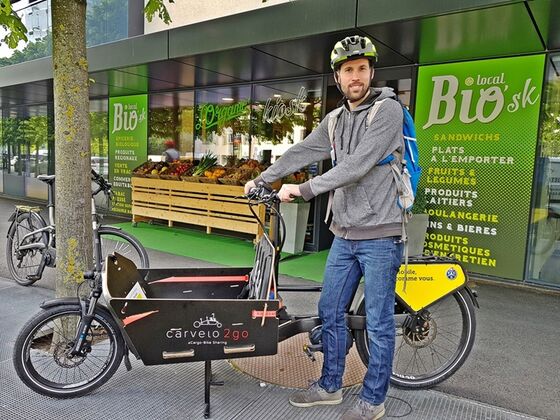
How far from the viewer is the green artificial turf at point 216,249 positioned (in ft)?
21.0

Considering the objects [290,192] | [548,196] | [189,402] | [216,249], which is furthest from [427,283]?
[216,249]

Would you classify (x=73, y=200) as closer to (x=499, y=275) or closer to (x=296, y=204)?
(x=296, y=204)

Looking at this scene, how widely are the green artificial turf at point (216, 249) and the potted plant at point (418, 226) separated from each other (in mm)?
1176

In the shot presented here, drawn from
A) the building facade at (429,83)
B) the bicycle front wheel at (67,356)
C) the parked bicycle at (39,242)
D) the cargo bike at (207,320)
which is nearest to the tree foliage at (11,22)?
the parked bicycle at (39,242)

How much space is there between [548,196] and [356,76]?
408 centimetres

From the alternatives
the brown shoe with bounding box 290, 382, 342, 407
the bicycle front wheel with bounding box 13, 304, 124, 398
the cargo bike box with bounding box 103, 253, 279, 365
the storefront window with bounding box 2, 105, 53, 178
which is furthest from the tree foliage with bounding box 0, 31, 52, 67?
the brown shoe with bounding box 290, 382, 342, 407

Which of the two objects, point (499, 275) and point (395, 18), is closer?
point (395, 18)

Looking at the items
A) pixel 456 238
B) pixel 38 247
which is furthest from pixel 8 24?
pixel 456 238

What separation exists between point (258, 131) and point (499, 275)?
14.3ft

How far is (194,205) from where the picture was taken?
26.7ft

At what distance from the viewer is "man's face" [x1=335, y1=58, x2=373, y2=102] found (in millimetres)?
2445

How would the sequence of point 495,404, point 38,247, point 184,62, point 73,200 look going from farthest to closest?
point 184,62 < point 38,247 < point 73,200 < point 495,404

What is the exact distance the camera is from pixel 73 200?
3.24 meters

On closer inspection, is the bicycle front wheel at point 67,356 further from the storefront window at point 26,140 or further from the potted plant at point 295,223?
the storefront window at point 26,140
